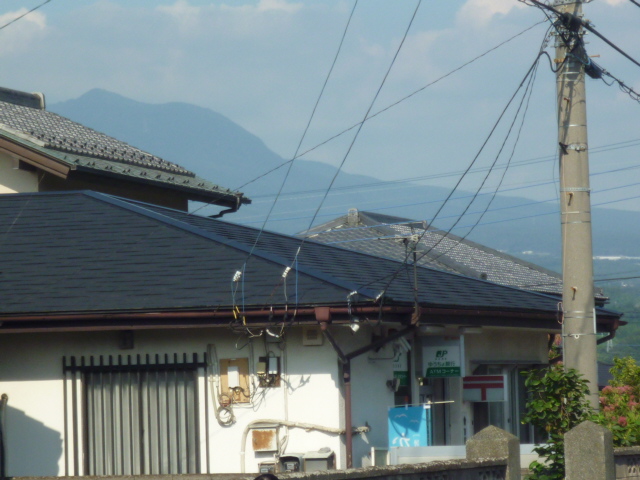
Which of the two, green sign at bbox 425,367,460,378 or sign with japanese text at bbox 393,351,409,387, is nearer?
sign with japanese text at bbox 393,351,409,387

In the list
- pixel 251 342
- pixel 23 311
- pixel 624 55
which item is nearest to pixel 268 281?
pixel 251 342

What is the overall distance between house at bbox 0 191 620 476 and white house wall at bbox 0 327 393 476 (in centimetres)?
2

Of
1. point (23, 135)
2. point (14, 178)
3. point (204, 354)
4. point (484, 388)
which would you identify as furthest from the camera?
point (14, 178)

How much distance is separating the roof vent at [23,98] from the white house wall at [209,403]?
11555 millimetres

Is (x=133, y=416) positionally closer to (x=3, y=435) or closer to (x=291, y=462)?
(x=3, y=435)

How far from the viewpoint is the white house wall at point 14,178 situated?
64.8ft

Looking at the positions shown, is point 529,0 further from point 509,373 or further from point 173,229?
point 509,373

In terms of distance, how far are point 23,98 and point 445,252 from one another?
44.8ft

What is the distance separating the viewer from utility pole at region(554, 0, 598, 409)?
11656mm

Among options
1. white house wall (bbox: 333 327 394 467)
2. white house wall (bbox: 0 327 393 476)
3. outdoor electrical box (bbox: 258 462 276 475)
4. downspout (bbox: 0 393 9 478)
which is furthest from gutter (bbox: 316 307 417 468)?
downspout (bbox: 0 393 9 478)

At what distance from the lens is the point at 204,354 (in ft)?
43.0

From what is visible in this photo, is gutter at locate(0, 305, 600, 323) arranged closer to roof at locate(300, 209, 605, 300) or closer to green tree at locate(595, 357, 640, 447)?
green tree at locate(595, 357, 640, 447)

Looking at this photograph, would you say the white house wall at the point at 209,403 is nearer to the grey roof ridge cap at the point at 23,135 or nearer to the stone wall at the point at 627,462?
the stone wall at the point at 627,462

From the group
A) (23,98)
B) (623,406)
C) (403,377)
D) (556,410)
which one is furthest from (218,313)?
(23,98)
